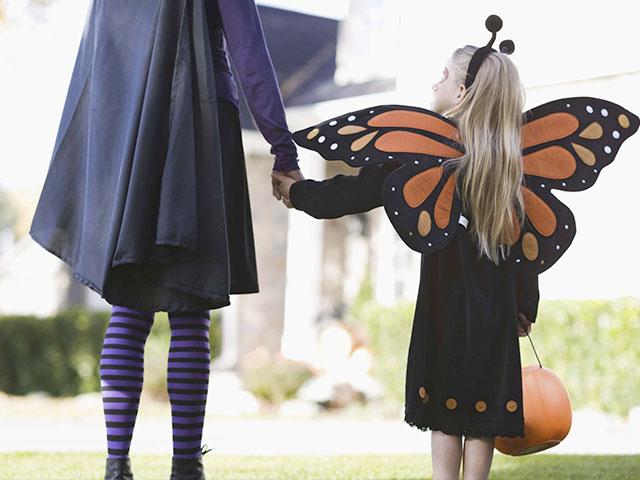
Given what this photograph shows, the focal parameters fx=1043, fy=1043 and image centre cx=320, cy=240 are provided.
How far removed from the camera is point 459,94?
9.60 feet

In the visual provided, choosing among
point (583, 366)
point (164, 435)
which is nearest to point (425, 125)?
point (164, 435)

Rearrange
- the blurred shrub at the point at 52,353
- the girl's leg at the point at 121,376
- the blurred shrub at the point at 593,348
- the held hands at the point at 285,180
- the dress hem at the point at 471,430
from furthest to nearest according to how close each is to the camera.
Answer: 1. the blurred shrub at the point at 52,353
2. the blurred shrub at the point at 593,348
3. the held hands at the point at 285,180
4. the girl's leg at the point at 121,376
5. the dress hem at the point at 471,430

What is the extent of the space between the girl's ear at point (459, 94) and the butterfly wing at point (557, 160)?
0.19 m

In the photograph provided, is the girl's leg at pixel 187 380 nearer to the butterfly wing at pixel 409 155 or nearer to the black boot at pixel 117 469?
the black boot at pixel 117 469

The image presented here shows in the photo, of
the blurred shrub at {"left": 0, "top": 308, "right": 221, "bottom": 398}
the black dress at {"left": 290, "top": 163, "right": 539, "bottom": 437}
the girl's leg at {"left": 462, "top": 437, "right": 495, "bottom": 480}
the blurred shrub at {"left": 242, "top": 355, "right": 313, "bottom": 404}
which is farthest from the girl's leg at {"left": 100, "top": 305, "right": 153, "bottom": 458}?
the blurred shrub at {"left": 0, "top": 308, "right": 221, "bottom": 398}

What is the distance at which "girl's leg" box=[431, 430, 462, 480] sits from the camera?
8.86ft

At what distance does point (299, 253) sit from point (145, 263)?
7.65 m

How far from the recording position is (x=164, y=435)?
251 inches

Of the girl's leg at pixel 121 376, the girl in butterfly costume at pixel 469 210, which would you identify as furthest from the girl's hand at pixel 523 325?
the girl's leg at pixel 121 376

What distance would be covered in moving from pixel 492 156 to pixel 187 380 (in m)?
1.01

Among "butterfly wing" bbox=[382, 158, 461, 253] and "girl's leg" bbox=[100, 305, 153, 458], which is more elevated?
"butterfly wing" bbox=[382, 158, 461, 253]

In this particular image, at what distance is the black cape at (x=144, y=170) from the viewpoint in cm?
270

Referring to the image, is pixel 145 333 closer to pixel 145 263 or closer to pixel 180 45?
pixel 145 263

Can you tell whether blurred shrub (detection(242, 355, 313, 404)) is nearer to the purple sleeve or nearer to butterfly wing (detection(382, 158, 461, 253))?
the purple sleeve
